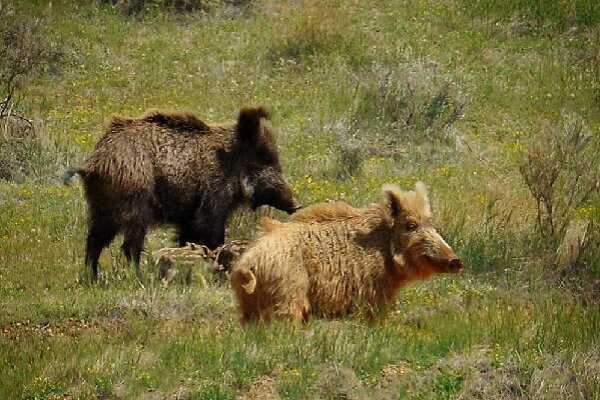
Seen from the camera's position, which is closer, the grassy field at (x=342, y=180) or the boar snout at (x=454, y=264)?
the grassy field at (x=342, y=180)

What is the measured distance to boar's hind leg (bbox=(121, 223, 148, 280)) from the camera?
1193 cm

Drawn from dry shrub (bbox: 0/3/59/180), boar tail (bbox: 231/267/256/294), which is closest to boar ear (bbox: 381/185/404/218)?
boar tail (bbox: 231/267/256/294)

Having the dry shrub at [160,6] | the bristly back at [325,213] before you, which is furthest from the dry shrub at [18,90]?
the bristly back at [325,213]

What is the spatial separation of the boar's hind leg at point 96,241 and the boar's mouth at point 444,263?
3402mm

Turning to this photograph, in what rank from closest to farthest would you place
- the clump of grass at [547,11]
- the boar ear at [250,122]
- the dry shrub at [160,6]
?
the boar ear at [250,122]
the clump of grass at [547,11]
the dry shrub at [160,6]

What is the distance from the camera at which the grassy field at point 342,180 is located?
919cm

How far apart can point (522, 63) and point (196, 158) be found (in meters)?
10.7

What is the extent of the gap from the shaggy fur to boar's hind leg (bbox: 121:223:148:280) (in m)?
2.09

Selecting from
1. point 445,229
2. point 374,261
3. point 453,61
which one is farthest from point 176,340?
point 453,61

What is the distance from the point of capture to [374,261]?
10.3 metres

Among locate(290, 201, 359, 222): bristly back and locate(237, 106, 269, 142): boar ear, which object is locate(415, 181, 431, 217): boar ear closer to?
locate(290, 201, 359, 222): bristly back

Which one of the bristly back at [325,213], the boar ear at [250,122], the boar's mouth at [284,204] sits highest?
the boar ear at [250,122]

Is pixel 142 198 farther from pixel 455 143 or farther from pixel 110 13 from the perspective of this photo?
pixel 110 13

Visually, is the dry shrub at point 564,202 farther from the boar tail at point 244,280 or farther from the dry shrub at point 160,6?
the dry shrub at point 160,6
